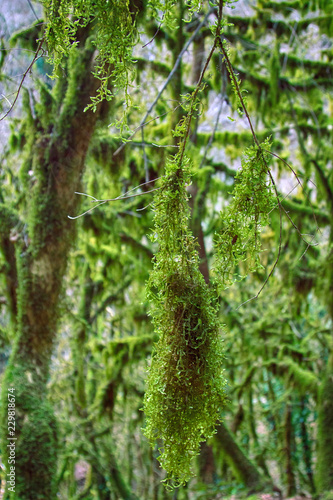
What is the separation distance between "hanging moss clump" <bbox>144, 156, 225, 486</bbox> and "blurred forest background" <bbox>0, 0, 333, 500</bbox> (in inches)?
3.0

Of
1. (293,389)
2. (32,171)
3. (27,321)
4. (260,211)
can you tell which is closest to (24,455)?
(27,321)

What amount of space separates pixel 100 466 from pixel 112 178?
4.07m

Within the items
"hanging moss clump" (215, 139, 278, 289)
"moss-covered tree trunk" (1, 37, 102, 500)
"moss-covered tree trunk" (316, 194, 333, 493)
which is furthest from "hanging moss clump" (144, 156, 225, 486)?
"moss-covered tree trunk" (316, 194, 333, 493)

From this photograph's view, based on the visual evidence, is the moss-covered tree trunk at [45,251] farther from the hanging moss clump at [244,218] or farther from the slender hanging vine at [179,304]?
the hanging moss clump at [244,218]

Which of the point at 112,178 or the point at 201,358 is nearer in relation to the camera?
the point at 201,358

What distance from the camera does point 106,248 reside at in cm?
565

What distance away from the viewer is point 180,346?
123cm

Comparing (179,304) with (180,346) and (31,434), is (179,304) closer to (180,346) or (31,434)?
(180,346)

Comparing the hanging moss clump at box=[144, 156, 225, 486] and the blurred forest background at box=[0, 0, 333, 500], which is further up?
the blurred forest background at box=[0, 0, 333, 500]

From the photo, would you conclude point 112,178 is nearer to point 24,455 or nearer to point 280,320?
point 24,455

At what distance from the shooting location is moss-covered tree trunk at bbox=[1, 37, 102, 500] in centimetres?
319

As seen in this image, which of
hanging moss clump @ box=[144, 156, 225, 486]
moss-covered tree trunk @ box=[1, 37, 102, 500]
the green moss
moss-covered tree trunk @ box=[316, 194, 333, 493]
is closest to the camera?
hanging moss clump @ box=[144, 156, 225, 486]

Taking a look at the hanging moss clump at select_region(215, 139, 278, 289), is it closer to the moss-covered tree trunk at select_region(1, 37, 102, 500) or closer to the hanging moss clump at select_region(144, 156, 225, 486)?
the hanging moss clump at select_region(144, 156, 225, 486)

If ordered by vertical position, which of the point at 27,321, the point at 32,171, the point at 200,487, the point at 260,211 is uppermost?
the point at 32,171
